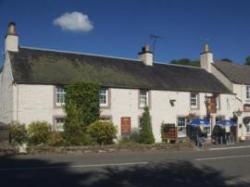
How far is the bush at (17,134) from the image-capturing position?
87.1 ft

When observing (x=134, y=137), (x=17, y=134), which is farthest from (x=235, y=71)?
(x=17, y=134)

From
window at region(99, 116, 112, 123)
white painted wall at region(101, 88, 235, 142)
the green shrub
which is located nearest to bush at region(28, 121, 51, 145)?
the green shrub

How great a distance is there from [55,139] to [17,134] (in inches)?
94.3

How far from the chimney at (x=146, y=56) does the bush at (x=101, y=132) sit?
38.2ft

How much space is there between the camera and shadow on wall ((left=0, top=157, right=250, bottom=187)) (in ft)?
44.0

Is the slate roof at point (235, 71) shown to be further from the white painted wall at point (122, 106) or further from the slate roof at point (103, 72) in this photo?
the white painted wall at point (122, 106)

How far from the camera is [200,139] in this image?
1287 inches

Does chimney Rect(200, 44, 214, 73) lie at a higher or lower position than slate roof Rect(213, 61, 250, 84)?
higher

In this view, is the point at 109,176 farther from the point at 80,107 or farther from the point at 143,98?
the point at 143,98

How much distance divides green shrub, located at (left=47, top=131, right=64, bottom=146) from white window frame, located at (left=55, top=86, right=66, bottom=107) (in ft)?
10.1

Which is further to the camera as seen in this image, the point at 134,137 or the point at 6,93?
the point at 134,137

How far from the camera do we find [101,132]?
2866cm

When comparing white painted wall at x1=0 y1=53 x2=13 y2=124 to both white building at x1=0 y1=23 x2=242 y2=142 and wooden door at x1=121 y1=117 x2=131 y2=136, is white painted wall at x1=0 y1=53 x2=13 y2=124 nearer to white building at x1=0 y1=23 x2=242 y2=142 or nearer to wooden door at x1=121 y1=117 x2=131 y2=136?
white building at x1=0 y1=23 x2=242 y2=142

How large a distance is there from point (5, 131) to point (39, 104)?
3363mm
